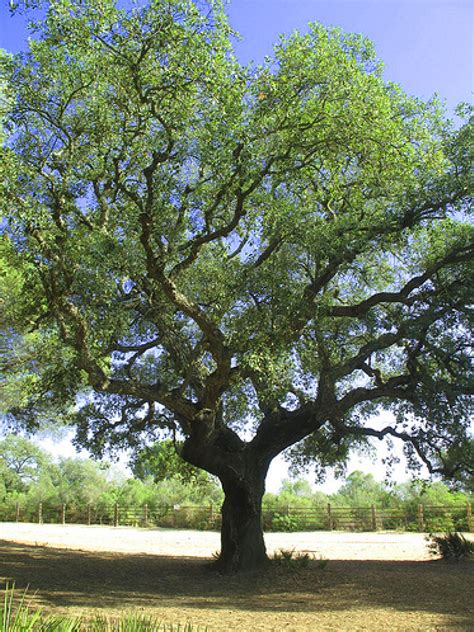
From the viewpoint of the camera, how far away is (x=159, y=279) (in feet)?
32.8

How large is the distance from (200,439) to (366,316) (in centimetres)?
425

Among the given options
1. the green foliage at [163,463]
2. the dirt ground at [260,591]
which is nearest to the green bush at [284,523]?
the dirt ground at [260,591]

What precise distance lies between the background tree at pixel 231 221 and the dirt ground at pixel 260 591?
1.68 metres

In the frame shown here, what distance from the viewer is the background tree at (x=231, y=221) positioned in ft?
28.7

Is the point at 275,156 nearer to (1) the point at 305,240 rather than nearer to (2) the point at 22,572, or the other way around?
(1) the point at 305,240

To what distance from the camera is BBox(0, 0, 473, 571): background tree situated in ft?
28.7

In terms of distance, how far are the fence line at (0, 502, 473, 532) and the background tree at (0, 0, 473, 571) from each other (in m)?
16.7

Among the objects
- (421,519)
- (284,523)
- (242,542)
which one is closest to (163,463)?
(242,542)

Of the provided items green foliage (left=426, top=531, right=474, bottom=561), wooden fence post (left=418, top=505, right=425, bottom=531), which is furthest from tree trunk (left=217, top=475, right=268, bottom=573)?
wooden fence post (left=418, top=505, right=425, bottom=531)

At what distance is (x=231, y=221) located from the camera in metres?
10.5

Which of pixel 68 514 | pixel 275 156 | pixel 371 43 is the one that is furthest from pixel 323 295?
pixel 68 514

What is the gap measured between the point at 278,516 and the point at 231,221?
24544mm

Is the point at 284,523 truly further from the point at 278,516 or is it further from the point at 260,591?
the point at 260,591

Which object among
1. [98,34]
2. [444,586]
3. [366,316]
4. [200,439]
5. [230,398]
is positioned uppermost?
[98,34]
